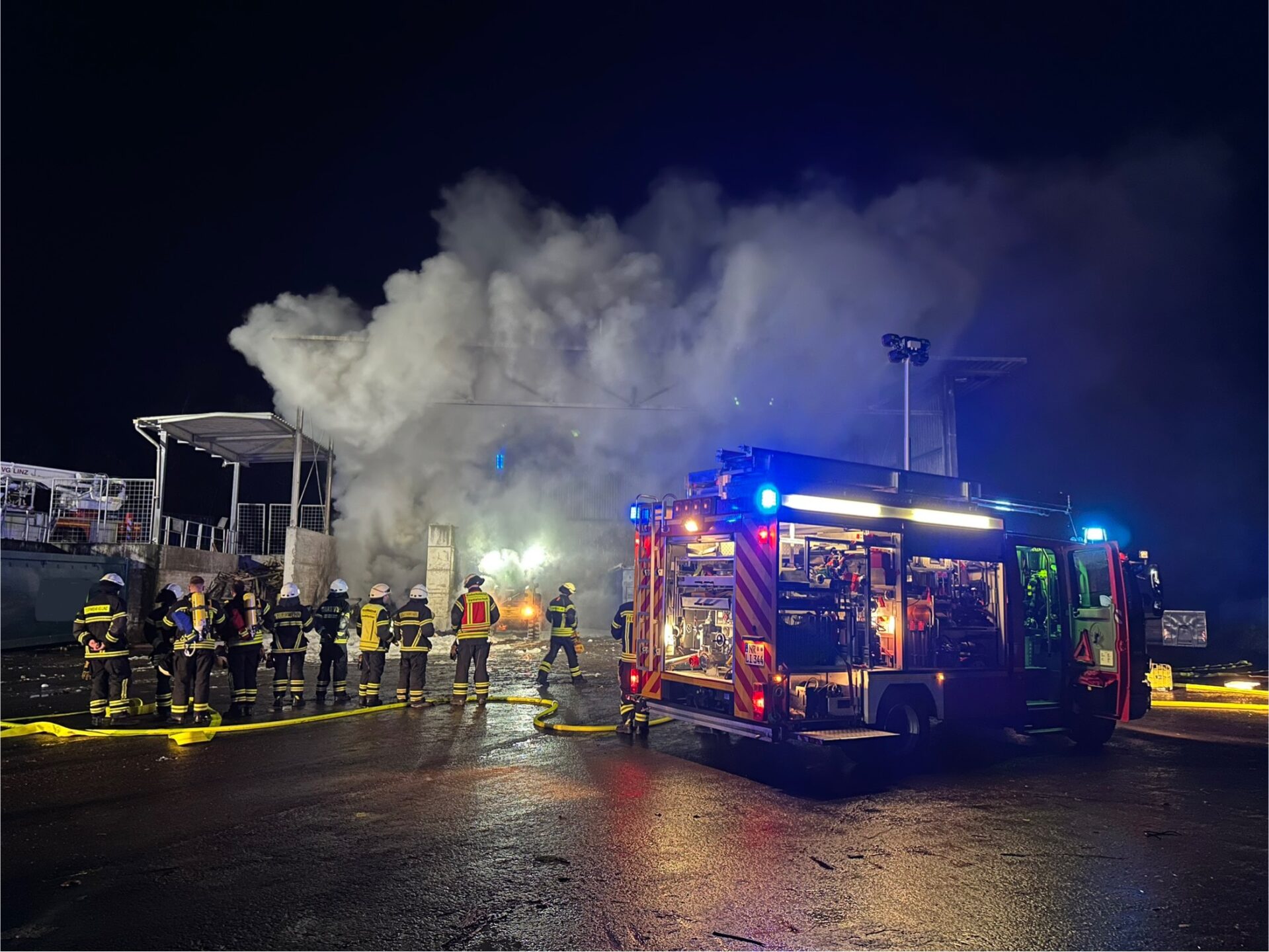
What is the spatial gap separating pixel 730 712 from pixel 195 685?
5.46 meters

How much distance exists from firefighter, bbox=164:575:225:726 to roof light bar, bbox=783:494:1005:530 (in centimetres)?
601

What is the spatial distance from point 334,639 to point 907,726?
6.67 metres

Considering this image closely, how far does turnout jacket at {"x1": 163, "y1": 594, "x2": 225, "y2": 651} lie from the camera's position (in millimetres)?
7691

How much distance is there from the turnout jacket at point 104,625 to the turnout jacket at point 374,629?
2.42 metres

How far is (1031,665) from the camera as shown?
7457 millimetres

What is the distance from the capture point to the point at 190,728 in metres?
7.42

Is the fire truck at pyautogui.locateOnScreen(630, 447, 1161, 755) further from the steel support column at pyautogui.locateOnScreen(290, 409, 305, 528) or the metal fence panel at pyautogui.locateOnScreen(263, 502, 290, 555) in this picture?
the metal fence panel at pyautogui.locateOnScreen(263, 502, 290, 555)

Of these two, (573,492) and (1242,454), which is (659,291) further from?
(1242,454)

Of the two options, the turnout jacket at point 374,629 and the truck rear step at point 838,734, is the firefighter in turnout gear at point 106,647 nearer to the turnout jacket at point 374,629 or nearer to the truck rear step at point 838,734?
the turnout jacket at point 374,629

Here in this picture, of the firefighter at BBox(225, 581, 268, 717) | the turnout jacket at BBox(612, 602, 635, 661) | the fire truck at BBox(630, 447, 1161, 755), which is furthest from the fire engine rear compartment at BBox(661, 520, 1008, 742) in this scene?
the firefighter at BBox(225, 581, 268, 717)

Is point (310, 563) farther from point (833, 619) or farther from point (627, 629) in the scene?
point (833, 619)

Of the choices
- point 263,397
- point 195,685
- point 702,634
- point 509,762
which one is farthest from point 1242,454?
point 263,397

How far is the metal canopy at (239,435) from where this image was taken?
1739 centimetres

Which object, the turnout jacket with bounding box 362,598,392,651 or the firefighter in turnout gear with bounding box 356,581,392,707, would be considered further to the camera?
the turnout jacket with bounding box 362,598,392,651
